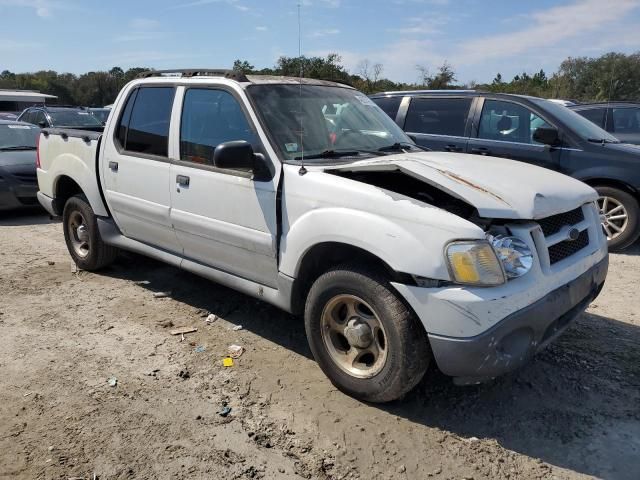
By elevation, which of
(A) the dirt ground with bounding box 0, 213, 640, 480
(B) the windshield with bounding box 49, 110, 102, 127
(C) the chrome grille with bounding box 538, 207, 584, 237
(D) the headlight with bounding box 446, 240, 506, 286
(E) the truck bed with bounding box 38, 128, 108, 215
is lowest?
(A) the dirt ground with bounding box 0, 213, 640, 480

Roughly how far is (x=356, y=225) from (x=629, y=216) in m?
5.00

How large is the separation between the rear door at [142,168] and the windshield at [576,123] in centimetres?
487

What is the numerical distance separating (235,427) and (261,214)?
135 centimetres

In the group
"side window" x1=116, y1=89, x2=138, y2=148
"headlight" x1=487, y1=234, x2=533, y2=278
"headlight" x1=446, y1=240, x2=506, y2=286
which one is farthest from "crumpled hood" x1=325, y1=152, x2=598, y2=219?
"side window" x1=116, y1=89, x2=138, y2=148

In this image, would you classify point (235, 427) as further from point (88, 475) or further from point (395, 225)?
point (395, 225)

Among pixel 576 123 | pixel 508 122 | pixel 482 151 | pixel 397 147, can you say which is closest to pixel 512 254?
pixel 397 147

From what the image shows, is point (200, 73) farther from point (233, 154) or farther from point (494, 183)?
point (494, 183)

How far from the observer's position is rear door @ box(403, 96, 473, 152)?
23.9 feet

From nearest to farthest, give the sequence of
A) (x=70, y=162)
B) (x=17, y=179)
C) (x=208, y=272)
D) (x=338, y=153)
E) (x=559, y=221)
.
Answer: (x=559, y=221), (x=338, y=153), (x=208, y=272), (x=70, y=162), (x=17, y=179)

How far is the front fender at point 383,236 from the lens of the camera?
2.73 m

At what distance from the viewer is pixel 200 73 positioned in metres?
4.32

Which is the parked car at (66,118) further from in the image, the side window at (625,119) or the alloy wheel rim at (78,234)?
the side window at (625,119)

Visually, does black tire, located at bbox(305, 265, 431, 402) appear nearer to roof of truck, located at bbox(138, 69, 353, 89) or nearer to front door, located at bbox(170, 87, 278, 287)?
front door, located at bbox(170, 87, 278, 287)

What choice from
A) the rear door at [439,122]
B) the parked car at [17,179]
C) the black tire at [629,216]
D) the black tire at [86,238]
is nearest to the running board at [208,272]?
the black tire at [86,238]
